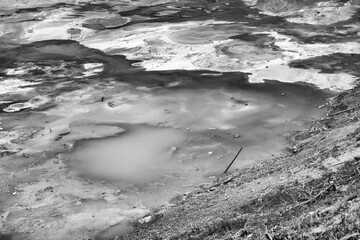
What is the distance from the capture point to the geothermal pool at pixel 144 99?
1053 cm

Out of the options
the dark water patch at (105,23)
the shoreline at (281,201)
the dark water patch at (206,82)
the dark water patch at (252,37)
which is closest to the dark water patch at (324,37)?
the dark water patch at (252,37)

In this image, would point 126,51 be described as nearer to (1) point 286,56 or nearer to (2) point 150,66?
(2) point 150,66

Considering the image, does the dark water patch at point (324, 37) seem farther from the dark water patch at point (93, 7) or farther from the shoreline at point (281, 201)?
the dark water patch at point (93, 7)

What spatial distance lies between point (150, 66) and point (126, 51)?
7.73ft

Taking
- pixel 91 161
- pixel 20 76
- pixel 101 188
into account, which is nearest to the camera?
pixel 101 188

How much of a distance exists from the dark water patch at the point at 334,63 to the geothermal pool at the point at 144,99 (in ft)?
0.24

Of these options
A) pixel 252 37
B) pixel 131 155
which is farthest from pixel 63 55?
pixel 131 155

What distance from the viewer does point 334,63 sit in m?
17.6

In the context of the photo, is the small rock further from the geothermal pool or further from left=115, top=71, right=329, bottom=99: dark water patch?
left=115, top=71, right=329, bottom=99: dark water patch

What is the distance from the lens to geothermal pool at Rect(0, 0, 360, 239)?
34.6 feet

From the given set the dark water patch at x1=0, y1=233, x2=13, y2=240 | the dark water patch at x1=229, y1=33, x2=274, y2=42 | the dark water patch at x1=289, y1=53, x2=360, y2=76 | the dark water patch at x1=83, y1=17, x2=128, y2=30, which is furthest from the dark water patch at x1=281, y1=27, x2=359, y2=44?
the dark water patch at x1=0, y1=233, x2=13, y2=240

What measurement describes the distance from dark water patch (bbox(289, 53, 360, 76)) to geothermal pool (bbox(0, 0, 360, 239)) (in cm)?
7

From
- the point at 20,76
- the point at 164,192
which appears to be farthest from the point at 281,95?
the point at 20,76

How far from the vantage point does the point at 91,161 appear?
11.9 metres
